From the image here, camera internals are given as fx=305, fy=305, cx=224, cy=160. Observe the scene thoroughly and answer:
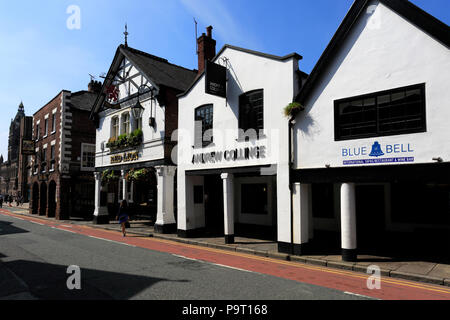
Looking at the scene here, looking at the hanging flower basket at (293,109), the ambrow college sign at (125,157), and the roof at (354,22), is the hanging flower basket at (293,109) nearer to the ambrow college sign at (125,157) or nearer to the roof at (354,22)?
the roof at (354,22)

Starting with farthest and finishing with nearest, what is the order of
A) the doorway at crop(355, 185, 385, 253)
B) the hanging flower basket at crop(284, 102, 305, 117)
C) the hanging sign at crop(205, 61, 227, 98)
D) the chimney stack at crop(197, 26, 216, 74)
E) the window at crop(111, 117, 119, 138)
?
the window at crop(111, 117, 119, 138), the chimney stack at crop(197, 26, 216, 74), the doorway at crop(355, 185, 385, 253), the hanging sign at crop(205, 61, 227, 98), the hanging flower basket at crop(284, 102, 305, 117)

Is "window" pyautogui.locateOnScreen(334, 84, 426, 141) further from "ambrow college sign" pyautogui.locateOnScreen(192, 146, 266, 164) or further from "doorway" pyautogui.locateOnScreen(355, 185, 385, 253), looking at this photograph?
"doorway" pyautogui.locateOnScreen(355, 185, 385, 253)

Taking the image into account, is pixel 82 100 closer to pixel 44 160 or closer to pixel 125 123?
pixel 44 160

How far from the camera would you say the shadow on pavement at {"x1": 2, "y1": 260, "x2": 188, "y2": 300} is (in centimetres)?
611

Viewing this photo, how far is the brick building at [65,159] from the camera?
2456 cm

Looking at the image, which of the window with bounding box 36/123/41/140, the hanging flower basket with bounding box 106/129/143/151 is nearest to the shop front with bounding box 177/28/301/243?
the hanging flower basket with bounding box 106/129/143/151

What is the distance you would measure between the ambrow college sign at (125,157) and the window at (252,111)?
8.20m

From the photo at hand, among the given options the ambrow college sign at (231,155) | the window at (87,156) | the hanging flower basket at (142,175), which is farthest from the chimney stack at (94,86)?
the ambrow college sign at (231,155)

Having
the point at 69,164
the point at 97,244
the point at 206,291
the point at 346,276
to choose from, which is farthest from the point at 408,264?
the point at 69,164

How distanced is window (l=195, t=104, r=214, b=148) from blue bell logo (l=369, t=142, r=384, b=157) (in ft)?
22.3

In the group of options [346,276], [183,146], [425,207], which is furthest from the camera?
[183,146]
